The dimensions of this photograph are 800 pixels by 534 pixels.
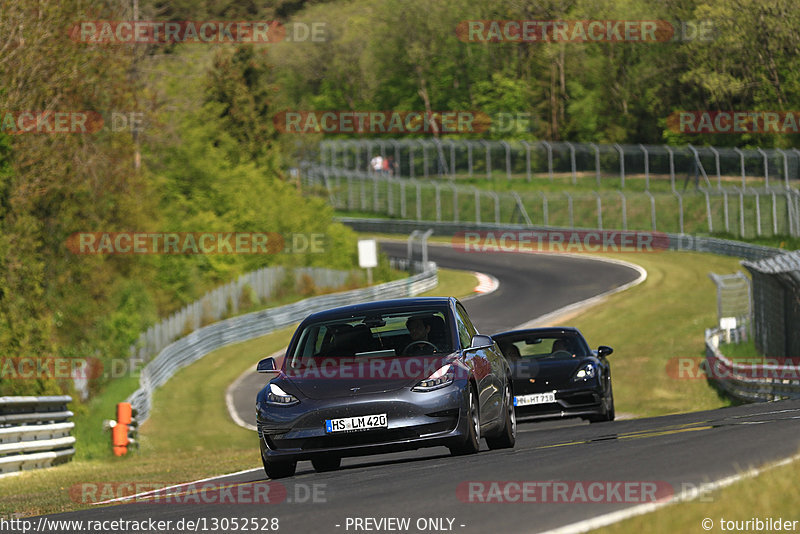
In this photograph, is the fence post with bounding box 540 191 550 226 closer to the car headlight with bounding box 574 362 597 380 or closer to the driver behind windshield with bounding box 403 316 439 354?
the car headlight with bounding box 574 362 597 380

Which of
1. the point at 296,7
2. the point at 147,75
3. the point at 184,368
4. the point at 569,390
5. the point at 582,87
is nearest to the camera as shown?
the point at 569,390

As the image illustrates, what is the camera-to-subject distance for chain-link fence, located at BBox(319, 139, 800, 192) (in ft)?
194

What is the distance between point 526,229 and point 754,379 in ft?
143

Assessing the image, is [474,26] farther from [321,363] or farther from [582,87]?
[321,363]

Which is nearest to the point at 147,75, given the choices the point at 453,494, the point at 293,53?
the point at 453,494

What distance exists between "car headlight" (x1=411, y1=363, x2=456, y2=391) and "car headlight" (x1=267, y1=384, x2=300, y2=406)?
1072 millimetres

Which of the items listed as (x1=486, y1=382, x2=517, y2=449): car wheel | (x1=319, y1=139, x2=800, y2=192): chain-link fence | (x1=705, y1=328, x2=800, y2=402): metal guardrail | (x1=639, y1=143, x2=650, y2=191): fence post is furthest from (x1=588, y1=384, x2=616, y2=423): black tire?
(x1=639, y1=143, x2=650, y2=191): fence post

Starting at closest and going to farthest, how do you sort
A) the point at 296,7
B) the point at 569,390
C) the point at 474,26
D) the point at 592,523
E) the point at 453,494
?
the point at 592,523 → the point at 453,494 → the point at 569,390 → the point at 474,26 → the point at 296,7

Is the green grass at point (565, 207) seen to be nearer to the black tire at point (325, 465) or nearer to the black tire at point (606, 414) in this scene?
the black tire at point (606, 414)

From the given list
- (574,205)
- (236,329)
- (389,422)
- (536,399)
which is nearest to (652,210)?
(574,205)

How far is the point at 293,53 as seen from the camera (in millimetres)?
121875

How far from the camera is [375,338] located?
1229 centimetres

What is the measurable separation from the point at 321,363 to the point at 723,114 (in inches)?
2749

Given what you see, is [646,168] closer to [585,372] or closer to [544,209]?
[544,209]
